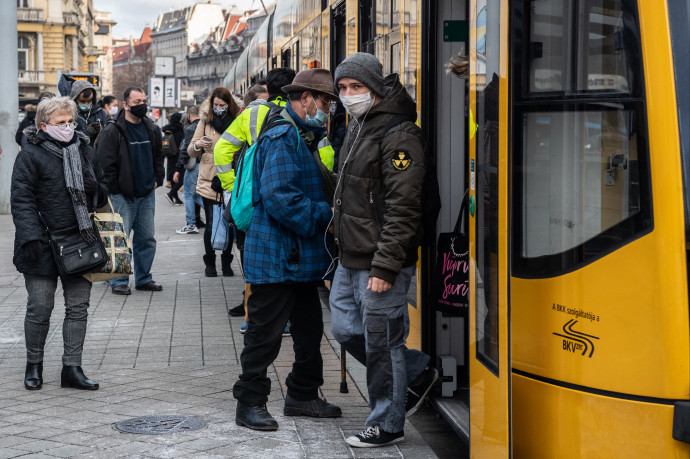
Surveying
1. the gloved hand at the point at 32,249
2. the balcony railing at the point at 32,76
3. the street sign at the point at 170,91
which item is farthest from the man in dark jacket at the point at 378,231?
the balcony railing at the point at 32,76

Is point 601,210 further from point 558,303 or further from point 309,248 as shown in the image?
point 309,248

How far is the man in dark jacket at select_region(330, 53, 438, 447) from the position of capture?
14.8 ft

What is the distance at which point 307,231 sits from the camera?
16.5 ft

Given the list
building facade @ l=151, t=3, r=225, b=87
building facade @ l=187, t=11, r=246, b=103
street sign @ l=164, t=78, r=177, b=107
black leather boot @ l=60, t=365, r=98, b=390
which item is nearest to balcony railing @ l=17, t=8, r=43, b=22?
building facade @ l=187, t=11, r=246, b=103

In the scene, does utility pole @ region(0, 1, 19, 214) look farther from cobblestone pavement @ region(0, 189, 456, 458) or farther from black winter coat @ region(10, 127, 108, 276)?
black winter coat @ region(10, 127, 108, 276)

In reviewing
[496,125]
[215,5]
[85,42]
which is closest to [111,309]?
[496,125]

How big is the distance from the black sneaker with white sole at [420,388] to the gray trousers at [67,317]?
2.16m

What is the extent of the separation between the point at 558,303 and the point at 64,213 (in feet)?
10.6

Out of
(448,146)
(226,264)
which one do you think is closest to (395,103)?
(448,146)

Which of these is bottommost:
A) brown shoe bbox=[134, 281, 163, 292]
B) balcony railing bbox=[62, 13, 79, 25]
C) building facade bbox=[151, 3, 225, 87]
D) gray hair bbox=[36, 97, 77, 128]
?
brown shoe bbox=[134, 281, 163, 292]

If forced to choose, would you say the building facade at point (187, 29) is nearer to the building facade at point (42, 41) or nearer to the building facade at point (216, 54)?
the building facade at point (216, 54)

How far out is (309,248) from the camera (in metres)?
5.15

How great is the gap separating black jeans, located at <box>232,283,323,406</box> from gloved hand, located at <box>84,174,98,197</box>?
4.77 ft

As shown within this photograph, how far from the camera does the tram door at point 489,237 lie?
3.90 metres
